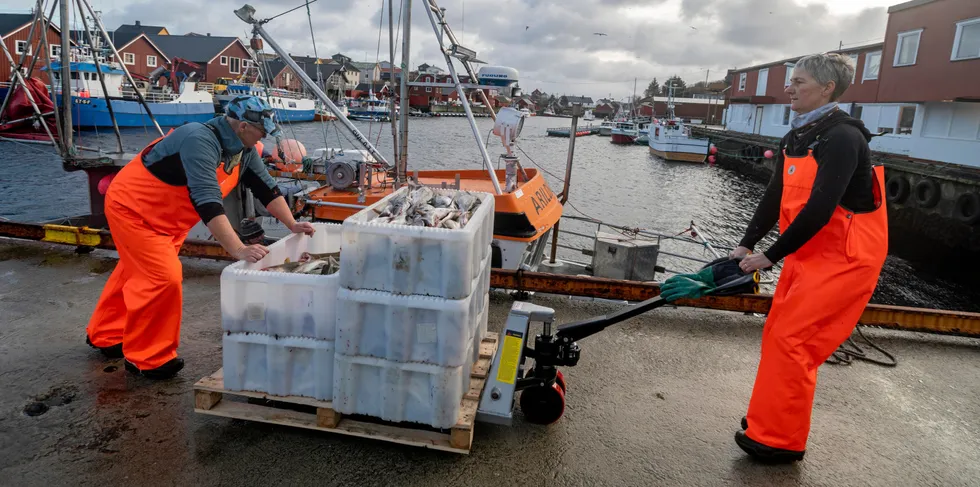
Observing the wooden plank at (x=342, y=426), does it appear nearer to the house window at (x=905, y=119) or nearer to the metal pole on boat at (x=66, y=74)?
the metal pole on boat at (x=66, y=74)

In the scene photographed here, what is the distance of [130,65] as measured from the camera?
5266 cm

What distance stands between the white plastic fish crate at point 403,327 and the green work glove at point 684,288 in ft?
3.46

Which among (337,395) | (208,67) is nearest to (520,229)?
(337,395)

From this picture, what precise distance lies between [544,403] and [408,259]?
1.19 metres

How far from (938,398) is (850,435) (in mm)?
1018

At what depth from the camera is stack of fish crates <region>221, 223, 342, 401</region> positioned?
2.90 metres

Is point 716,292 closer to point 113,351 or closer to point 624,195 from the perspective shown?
point 113,351

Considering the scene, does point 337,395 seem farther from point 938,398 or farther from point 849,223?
point 938,398

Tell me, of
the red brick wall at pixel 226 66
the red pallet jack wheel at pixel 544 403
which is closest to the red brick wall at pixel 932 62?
the red pallet jack wheel at pixel 544 403

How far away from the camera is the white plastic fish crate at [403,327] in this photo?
2738mm

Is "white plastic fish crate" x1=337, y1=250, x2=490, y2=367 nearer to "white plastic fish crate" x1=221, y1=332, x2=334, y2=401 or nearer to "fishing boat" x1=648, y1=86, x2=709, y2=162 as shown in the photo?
"white plastic fish crate" x1=221, y1=332, x2=334, y2=401

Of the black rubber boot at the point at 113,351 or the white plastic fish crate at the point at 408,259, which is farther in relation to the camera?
the black rubber boot at the point at 113,351

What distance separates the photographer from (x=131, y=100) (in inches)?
1610

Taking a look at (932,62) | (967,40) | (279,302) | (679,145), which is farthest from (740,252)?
(679,145)
